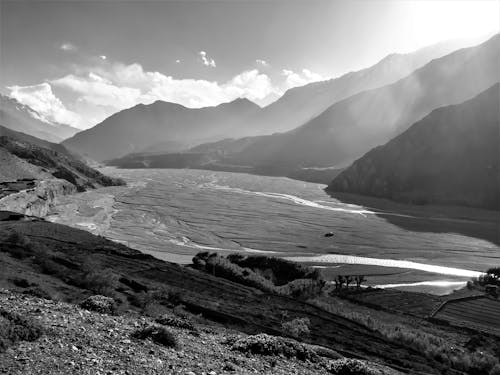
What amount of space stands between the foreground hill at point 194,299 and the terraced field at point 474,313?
598cm

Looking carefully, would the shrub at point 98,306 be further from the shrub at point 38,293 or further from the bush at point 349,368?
the bush at point 349,368

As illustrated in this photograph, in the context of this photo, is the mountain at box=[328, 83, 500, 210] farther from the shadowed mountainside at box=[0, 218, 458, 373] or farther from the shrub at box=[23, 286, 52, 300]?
the shrub at box=[23, 286, 52, 300]

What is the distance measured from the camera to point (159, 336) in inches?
495

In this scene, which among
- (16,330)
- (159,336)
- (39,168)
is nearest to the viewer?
(16,330)

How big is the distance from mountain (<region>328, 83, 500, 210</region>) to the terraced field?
98413 mm

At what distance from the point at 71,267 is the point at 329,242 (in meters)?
52.4

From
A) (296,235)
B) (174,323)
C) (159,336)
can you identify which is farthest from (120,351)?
(296,235)

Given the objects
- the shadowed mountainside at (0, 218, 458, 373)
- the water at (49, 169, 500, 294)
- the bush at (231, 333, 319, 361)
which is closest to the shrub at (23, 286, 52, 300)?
the shadowed mountainside at (0, 218, 458, 373)

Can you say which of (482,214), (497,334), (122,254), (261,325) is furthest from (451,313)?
(482,214)

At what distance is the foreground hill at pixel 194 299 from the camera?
1798cm

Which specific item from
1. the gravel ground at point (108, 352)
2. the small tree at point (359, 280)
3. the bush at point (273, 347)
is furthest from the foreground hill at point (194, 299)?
the small tree at point (359, 280)

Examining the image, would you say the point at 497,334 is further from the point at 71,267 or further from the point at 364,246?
the point at 364,246

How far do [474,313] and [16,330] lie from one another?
38969mm

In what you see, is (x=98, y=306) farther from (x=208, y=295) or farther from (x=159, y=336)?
(x=208, y=295)
